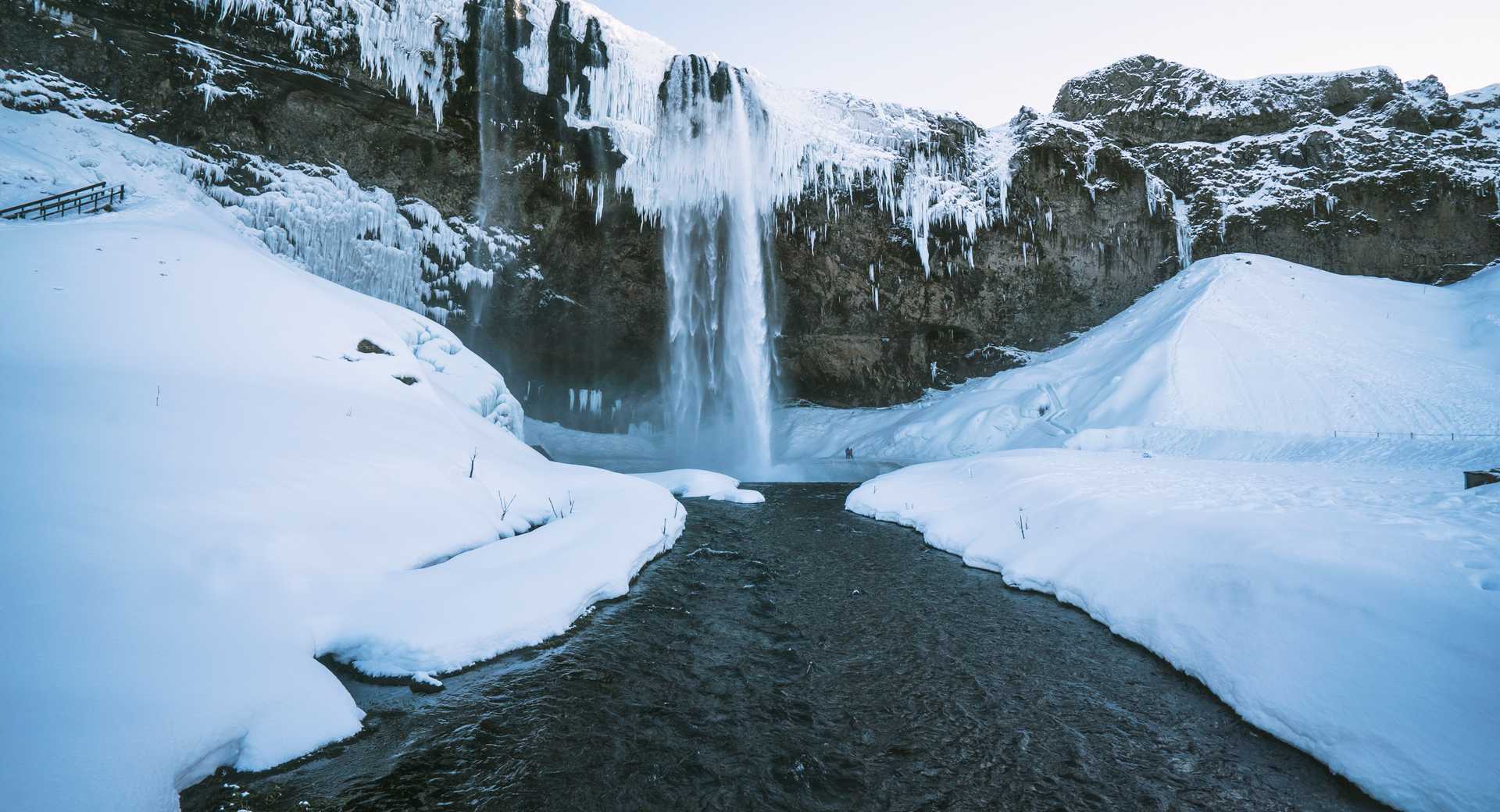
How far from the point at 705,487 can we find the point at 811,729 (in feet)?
46.9

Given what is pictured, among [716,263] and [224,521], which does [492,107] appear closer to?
[716,263]

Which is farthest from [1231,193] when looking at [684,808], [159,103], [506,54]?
[159,103]

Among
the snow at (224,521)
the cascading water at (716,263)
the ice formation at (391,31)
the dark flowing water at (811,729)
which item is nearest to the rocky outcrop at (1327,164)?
the cascading water at (716,263)

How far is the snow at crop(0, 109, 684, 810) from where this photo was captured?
3.30m

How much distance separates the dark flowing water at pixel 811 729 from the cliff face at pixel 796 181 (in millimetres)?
21806

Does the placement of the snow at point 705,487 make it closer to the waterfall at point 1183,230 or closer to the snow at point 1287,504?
the snow at point 1287,504

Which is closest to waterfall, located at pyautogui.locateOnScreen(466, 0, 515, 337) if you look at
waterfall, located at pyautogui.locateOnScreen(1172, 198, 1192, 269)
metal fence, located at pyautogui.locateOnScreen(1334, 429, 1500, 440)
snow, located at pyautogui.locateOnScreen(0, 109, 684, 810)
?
snow, located at pyautogui.locateOnScreen(0, 109, 684, 810)

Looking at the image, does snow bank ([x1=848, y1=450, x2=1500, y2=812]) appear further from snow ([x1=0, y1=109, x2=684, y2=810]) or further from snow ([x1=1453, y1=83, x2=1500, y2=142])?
snow ([x1=1453, y1=83, x2=1500, y2=142])

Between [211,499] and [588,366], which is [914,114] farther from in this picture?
[211,499]

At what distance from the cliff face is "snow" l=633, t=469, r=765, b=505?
1281cm

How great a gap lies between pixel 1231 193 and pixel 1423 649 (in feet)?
120

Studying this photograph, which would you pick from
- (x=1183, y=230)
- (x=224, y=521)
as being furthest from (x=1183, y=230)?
(x=224, y=521)

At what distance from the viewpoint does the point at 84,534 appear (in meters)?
4.23

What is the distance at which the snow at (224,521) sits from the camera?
3301 mm
